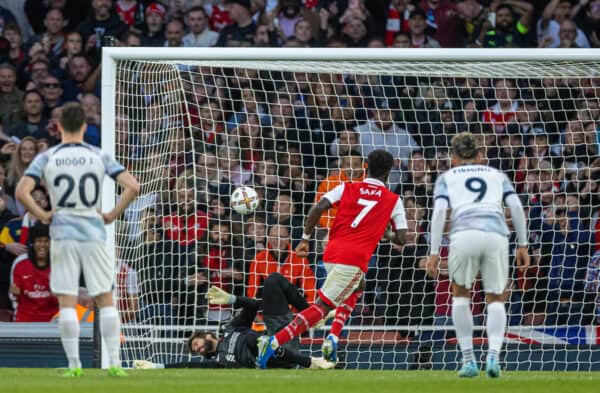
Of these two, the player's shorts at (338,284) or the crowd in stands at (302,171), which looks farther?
the crowd in stands at (302,171)

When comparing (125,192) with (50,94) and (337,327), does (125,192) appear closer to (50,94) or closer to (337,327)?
(337,327)

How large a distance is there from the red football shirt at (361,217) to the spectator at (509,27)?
6204 mm

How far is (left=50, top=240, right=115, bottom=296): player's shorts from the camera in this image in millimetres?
8367

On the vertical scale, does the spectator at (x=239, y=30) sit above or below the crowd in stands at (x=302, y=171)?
above

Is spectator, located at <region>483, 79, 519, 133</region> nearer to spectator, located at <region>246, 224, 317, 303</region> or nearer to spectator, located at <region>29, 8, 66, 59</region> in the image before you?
spectator, located at <region>246, 224, 317, 303</region>

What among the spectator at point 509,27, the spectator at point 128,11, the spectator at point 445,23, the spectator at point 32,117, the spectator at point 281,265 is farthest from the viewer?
the spectator at point 128,11

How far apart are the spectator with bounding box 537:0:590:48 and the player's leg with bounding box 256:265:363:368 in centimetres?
719

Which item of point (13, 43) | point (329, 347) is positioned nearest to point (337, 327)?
point (329, 347)

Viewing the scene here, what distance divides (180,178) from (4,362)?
2.80m

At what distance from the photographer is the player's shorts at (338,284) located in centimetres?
1058

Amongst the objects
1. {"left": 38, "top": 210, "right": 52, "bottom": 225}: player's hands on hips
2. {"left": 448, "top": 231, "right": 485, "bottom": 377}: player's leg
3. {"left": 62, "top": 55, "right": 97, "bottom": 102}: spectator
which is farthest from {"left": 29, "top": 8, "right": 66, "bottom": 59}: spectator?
Answer: {"left": 448, "top": 231, "right": 485, "bottom": 377}: player's leg

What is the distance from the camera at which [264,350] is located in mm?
10805

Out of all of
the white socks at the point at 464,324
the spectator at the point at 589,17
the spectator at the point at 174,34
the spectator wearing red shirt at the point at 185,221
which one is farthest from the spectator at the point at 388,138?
the white socks at the point at 464,324

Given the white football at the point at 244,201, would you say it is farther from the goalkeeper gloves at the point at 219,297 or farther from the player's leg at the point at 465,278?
the player's leg at the point at 465,278
